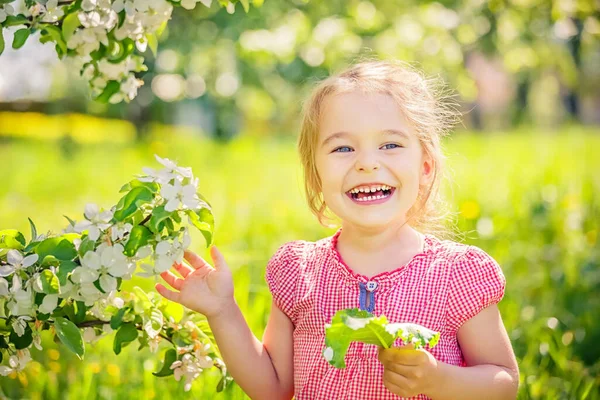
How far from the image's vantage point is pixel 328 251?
6.02 ft

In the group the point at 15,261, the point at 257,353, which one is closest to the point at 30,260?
the point at 15,261

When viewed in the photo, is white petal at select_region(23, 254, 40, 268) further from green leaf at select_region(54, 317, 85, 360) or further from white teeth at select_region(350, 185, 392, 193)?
white teeth at select_region(350, 185, 392, 193)

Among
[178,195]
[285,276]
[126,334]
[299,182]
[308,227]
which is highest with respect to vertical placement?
[178,195]

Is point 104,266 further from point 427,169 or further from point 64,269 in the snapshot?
point 427,169

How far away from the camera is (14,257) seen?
1453 mm

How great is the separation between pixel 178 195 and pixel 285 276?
1.66ft

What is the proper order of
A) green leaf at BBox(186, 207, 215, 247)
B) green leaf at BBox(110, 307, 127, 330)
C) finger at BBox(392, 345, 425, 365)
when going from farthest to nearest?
1. green leaf at BBox(110, 307, 127, 330)
2. green leaf at BBox(186, 207, 215, 247)
3. finger at BBox(392, 345, 425, 365)

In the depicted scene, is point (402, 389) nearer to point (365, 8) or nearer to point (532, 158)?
point (365, 8)

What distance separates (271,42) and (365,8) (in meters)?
0.60

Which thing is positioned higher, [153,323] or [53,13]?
[53,13]

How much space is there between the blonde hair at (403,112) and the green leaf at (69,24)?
1.90ft

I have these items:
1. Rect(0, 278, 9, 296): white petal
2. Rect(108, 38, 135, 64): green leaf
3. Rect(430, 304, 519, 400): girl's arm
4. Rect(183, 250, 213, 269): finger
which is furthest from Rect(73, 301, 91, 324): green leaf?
Rect(430, 304, 519, 400): girl's arm

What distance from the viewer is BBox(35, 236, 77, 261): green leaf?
1456mm

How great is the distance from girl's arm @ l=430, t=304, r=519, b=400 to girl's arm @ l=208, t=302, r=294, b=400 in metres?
0.43
